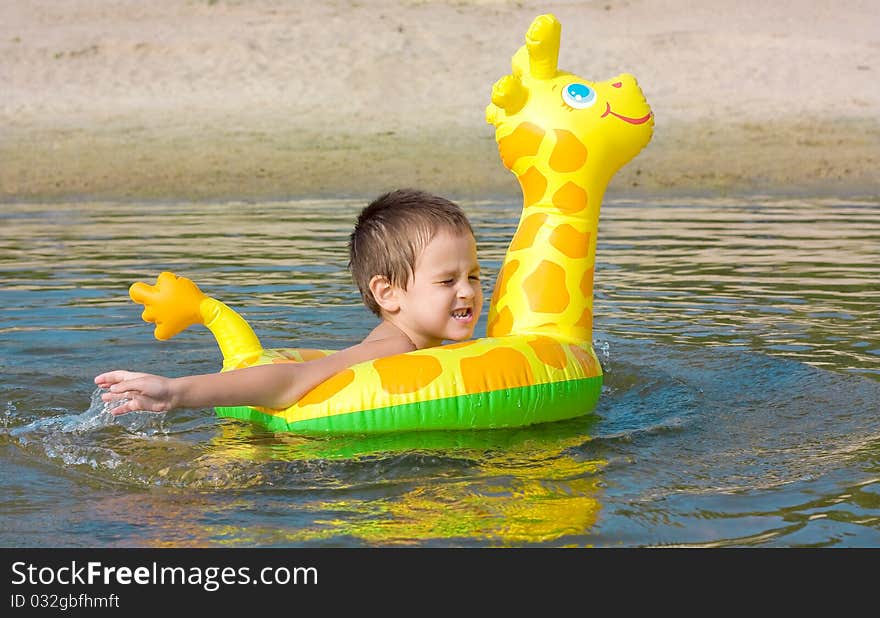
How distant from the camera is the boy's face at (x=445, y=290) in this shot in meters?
4.50

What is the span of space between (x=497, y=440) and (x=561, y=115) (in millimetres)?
1299

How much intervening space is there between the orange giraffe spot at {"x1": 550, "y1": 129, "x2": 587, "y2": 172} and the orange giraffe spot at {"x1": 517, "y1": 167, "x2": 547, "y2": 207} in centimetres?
8

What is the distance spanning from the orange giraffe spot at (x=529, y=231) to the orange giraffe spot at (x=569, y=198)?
0.08m

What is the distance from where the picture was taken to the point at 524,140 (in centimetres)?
500

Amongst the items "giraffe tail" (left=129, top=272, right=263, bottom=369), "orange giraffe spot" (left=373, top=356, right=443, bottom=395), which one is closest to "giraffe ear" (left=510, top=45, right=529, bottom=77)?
"orange giraffe spot" (left=373, top=356, right=443, bottom=395)

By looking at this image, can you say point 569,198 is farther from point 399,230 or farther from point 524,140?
point 399,230

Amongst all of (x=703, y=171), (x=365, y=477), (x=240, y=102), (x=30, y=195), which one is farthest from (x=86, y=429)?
(x=240, y=102)

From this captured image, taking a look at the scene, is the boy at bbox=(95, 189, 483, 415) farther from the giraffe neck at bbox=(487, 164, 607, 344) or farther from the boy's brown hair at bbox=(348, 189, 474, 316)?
the giraffe neck at bbox=(487, 164, 607, 344)

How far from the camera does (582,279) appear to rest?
5.00 metres

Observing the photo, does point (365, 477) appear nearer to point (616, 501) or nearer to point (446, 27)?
point (616, 501)

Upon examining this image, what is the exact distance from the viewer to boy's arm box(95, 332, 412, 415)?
3.82 meters

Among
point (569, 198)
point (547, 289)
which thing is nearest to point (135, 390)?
point (547, 289)
